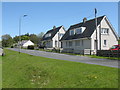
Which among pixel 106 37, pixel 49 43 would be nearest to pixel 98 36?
pixel 106 37

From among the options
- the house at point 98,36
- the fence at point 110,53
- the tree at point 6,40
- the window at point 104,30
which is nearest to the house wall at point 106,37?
the house at point 98,36

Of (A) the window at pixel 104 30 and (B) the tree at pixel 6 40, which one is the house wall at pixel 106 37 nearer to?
(A) the window at pixel 104 30

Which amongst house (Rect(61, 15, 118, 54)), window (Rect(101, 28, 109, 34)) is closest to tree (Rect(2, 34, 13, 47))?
house (Rect(61, 15, 118, 54))

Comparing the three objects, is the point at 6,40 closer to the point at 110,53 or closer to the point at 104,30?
the point at 104,30

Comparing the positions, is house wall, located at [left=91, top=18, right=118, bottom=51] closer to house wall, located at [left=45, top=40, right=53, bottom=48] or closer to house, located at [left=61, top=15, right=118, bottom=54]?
house, located at [left=61, top=15, right=118, bottom=54]

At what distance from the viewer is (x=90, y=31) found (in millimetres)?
34281

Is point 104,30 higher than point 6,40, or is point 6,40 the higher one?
point 6,40

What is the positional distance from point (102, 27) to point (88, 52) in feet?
25.9

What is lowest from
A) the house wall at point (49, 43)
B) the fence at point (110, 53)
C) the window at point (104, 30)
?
the fence at point (110, 53)

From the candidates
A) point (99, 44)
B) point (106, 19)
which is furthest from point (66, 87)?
point (106, 19)

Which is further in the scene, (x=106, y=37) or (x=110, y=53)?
(x=106, y=37)

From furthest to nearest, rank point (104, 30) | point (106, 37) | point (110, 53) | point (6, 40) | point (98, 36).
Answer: point (6, 40) → point (104, 30) → point (106, 37) → point (98, 36) → point (110, 53)

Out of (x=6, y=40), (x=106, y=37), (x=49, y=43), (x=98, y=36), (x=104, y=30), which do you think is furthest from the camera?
(x=6, y=40)

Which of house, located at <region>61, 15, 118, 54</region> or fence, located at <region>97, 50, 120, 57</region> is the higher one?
house, located at <region>61, 15, 118, 54</region>
